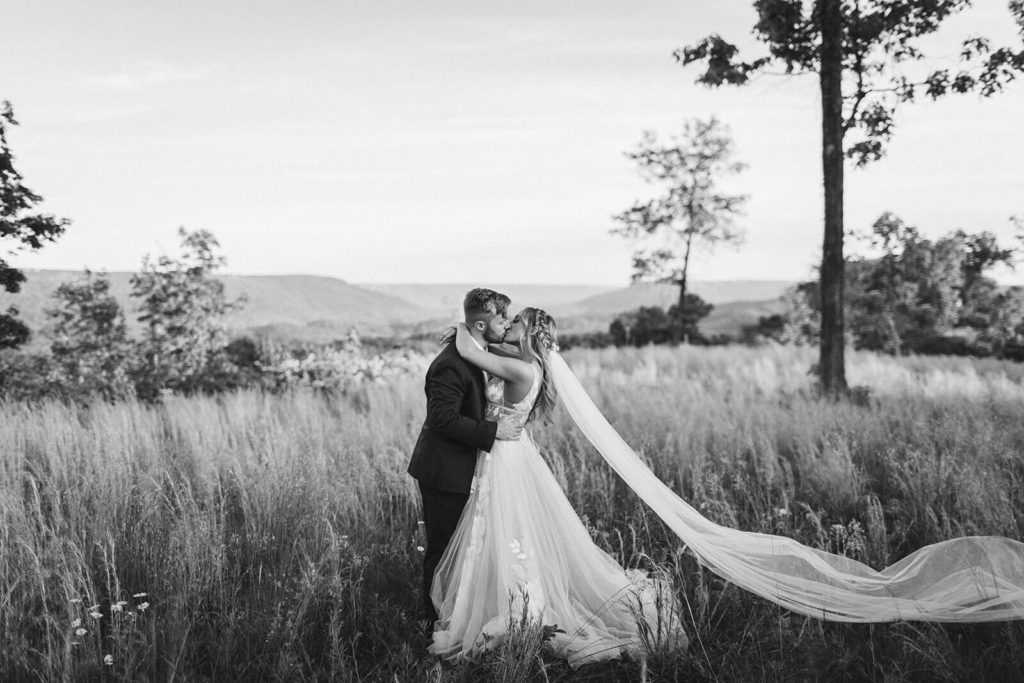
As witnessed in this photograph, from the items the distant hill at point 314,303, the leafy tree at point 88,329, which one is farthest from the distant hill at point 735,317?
the leafy tree at point 88,329

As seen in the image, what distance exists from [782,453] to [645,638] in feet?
14.4

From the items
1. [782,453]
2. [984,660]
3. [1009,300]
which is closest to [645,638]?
[984,660]

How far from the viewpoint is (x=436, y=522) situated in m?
4.23

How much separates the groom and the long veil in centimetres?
49

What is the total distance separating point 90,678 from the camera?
3.63 m

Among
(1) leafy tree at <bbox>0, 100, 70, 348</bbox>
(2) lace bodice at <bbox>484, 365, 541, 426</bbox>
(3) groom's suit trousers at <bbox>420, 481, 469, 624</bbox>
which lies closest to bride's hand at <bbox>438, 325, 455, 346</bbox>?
(2) lace bodice at <bbox>484, 365, 541, 426</bbox>

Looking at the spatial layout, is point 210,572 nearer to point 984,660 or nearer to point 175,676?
point 175,676

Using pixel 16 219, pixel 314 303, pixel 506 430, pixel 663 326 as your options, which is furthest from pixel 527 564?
pixel 314 303

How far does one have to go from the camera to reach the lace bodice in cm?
417

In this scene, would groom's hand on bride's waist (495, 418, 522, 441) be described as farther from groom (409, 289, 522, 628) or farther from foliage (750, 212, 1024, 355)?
foliage (750, 212, 1024, 355)

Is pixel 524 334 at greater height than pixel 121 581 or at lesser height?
greater

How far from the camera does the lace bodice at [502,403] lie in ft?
13.7

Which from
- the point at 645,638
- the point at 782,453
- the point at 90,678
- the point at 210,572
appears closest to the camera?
the point at 90,678

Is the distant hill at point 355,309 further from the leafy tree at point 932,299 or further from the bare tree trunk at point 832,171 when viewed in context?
the bare tree trunk at point 832,171
